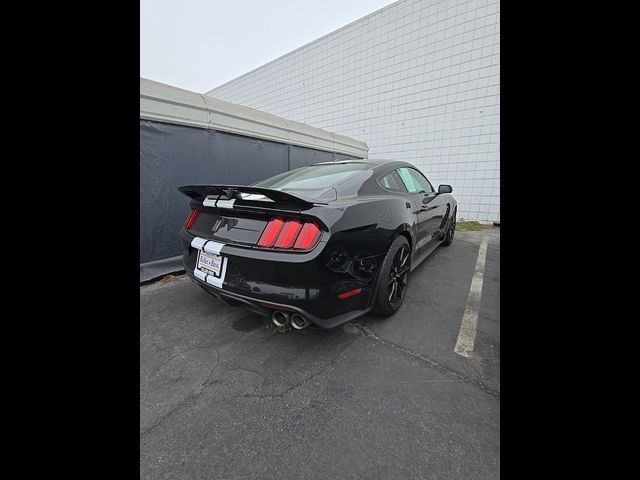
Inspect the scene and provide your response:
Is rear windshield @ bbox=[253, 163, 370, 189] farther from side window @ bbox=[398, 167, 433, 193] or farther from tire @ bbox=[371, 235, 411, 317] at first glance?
Result: tire @ bbox=[371, 235, 411, 317]

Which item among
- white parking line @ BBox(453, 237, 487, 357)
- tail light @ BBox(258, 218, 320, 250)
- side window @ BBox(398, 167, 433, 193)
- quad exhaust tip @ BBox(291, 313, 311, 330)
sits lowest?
white parking line @ BBox(453, 237, 487, 357)

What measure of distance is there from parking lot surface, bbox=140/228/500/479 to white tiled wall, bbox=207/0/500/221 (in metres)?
5.93

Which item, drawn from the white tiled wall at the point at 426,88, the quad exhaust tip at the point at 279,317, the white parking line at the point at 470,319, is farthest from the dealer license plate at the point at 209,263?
the white tiled wall at the point at 426,88

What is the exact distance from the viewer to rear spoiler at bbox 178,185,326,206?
1463 mm

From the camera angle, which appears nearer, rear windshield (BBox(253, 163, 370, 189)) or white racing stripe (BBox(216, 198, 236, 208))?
white racing stripe (BBox(216, 198, 236, 208))

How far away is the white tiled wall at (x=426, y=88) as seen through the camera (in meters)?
6.38

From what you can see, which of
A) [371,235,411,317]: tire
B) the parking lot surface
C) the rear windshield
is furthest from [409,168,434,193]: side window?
the parking lot surface

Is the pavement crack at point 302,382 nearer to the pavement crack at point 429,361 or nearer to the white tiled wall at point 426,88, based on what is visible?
the pavement crack at point 429,361

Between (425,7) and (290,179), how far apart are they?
25.8 feet

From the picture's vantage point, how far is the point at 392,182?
8.11 ft

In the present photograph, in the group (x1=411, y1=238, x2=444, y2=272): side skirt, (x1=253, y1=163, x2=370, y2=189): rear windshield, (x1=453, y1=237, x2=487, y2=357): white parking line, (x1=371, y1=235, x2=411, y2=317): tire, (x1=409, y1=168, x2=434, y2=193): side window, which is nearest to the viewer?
(x1=453, y1=237, x2=487, y2=357): white parking line
